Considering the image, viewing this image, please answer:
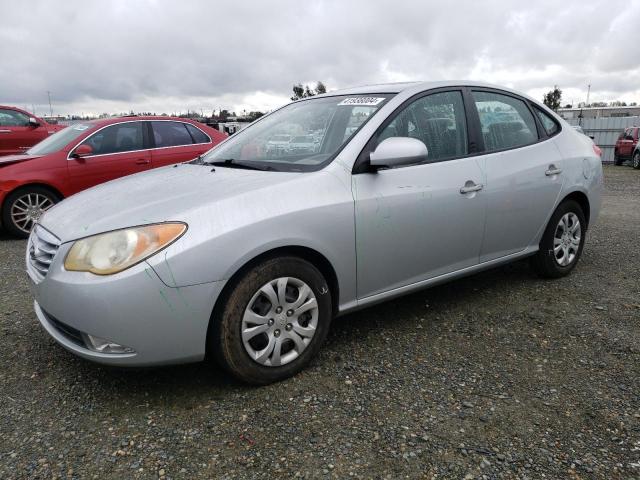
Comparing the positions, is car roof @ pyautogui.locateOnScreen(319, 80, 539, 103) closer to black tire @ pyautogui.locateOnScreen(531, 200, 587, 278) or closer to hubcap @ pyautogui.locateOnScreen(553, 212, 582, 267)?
black tire @ pyautogui.locateOnScreen(531, 200, 587, 278)

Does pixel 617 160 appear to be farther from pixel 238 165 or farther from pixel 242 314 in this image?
pixel 242 314

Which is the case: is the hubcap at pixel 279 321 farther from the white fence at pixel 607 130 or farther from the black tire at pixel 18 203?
the white fence at pixel 607 130

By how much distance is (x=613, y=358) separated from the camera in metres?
2.95

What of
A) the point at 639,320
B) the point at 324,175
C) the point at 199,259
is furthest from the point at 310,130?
the point at 639,320

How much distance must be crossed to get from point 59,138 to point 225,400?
5.77 meters

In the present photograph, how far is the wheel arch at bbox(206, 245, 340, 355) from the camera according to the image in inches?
95.5

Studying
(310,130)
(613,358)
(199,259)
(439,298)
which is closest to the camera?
(199,259)

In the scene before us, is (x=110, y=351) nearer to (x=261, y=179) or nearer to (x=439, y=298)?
(x=261, y=179)

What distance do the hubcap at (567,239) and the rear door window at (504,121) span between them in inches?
29.7

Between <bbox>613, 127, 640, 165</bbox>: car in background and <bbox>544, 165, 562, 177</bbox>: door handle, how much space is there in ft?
49.8

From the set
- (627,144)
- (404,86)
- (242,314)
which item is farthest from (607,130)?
(242,314)

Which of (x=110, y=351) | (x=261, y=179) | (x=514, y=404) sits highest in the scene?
(x=261, y=179)

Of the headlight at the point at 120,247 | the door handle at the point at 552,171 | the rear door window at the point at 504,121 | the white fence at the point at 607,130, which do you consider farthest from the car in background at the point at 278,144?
the white fence at the point at 607,130

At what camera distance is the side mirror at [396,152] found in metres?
2.79
